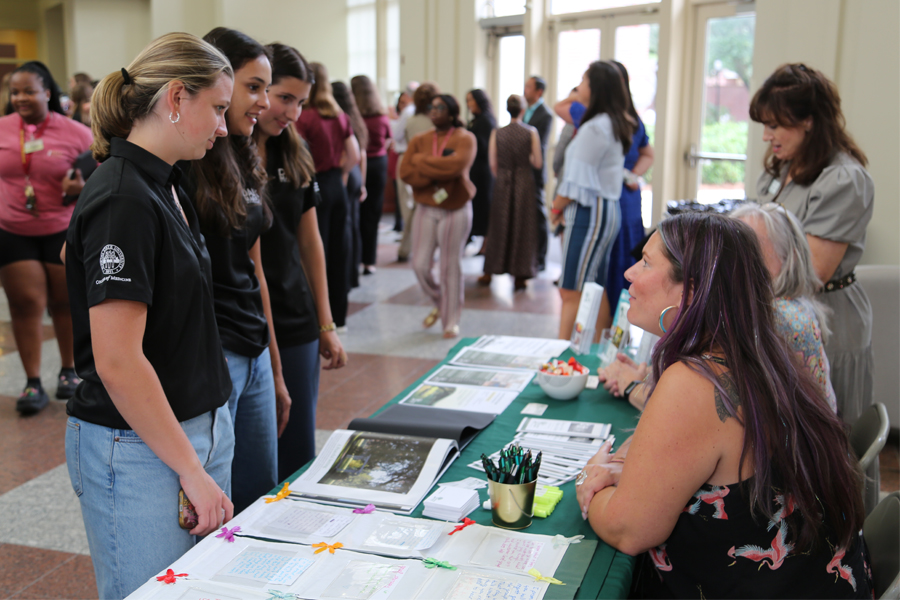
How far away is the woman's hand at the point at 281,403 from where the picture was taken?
6.79 feet

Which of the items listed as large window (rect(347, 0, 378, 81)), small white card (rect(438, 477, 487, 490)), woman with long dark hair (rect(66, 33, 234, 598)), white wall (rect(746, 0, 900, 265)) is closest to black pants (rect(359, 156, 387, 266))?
white wall (rect(746, 0, 900, 265))

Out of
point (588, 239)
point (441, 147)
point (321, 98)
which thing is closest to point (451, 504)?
point (588, 239)

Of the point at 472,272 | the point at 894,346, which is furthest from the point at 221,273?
the point at 472,272

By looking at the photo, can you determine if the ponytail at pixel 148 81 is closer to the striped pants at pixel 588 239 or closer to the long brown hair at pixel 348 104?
the striped pants at pixel 588 239

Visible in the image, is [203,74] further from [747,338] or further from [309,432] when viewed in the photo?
[309,432]

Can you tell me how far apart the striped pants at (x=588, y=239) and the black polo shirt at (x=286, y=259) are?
2012 millimetres

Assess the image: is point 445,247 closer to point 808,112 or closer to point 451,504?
point 808,112

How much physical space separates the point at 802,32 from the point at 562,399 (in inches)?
135

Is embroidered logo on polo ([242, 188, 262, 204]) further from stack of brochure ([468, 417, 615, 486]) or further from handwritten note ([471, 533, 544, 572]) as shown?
handwritten note ([471, 533, 544, 572])

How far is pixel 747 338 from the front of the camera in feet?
4.24

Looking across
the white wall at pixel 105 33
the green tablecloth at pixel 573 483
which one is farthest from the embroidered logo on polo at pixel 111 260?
the white wall at pixel 105 33

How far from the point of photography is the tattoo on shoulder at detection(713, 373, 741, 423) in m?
1.24

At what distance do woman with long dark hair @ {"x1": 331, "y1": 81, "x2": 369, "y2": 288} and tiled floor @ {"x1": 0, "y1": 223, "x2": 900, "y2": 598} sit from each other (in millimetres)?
383

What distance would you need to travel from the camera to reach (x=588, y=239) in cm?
390
